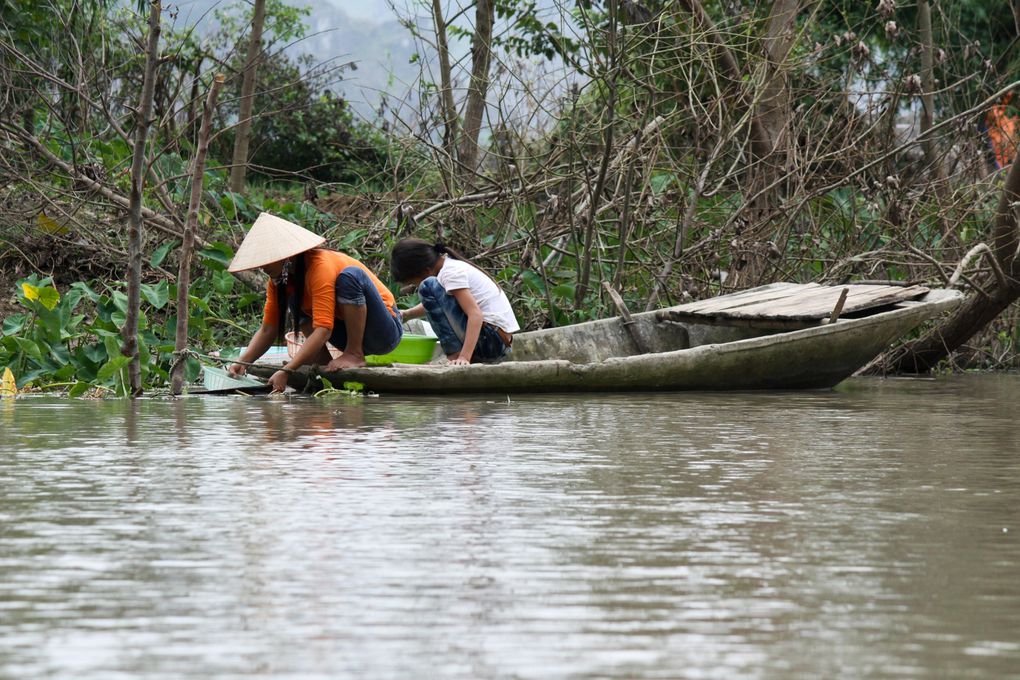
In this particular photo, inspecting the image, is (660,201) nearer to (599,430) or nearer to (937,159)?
(937,159)

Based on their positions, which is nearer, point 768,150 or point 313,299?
point 313,299

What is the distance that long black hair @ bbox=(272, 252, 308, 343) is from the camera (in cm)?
764

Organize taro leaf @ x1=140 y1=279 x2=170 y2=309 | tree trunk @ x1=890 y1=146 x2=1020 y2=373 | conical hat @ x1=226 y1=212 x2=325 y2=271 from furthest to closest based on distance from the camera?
1. tree trunk @ x1=890 y1=146 x2=1020 y2=373
2. taro leaf @ x1=140 y1=279 x2=170 y2=309
3. conical hat @ x1=226 y1=212 x2=325 y2=271

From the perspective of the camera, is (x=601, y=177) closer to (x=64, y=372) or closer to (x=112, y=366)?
(x=112, y=366)

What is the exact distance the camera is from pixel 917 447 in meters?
5.45

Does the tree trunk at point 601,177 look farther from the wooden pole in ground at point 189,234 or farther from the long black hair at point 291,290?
the wooden pole in ground at point 189,234

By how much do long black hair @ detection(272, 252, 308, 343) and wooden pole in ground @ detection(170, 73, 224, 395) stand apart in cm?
49

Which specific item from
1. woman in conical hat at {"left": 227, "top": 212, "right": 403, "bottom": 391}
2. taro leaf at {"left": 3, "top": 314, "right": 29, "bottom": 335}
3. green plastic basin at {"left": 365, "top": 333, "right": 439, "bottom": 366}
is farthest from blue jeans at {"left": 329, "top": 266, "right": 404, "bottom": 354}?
taro leaf at {"left": 3, "top": 314, "right": 29, "bottom": 335}

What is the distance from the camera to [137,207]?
7.62 m

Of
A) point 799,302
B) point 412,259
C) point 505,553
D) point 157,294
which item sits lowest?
point 505,553

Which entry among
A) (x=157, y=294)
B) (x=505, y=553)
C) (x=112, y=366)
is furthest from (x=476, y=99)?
(x=505, y=553)

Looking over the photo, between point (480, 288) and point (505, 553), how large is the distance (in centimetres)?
532

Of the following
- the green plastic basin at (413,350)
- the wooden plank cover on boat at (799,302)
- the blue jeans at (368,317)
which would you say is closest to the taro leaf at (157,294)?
the blue jeans at (368,317)

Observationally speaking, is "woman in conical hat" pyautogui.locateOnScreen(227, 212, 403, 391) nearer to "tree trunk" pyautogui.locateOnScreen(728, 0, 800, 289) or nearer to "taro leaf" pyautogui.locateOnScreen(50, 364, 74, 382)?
"taro leaf" pyautogui.locateOnScreen(50, 364, 74, 382)
